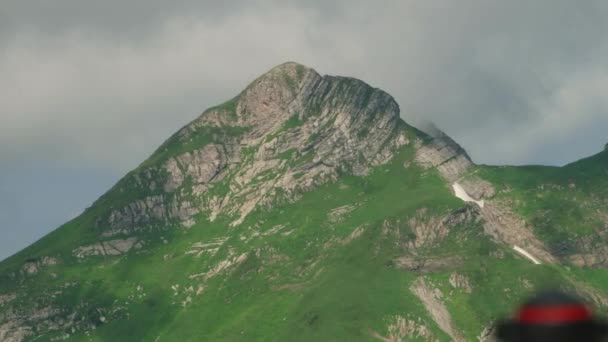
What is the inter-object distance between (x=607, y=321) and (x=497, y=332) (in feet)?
2.84

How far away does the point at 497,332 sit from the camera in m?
7.67

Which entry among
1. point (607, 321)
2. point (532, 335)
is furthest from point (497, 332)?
point (607, 321)

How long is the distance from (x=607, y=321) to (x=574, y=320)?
0.91 ft

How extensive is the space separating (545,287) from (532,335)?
17.6 inches

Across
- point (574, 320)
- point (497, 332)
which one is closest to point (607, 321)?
point (574, 320)

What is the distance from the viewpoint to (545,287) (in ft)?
26.0

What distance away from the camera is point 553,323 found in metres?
7.62

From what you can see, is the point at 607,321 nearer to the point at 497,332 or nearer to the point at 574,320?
the point at 574,320

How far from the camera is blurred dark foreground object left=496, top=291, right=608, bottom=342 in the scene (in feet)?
24.9

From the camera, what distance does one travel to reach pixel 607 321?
7.73 metres

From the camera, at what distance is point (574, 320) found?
7672mm

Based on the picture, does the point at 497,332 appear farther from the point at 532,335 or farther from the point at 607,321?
the point at 607,321

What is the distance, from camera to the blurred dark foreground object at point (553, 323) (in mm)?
7590

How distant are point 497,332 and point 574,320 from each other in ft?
1.95
